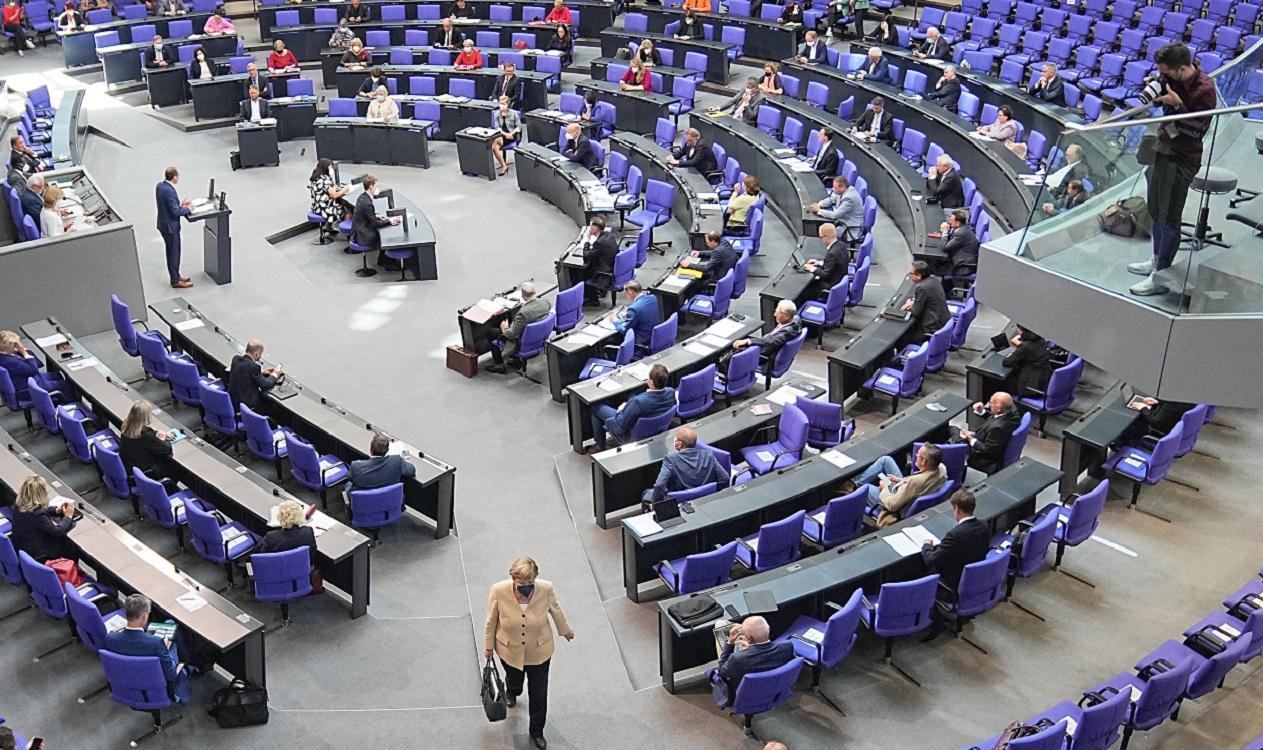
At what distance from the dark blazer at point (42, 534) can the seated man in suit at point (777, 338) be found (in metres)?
6.54

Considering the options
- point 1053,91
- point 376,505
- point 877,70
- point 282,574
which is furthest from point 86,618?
point 877,70

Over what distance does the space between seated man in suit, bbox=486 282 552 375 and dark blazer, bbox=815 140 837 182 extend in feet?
19.8

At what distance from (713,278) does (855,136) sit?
5629mm

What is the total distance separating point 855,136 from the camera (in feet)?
63.6

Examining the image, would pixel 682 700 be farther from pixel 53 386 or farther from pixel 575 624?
pixel 53 386

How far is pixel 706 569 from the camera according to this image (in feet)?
31.4

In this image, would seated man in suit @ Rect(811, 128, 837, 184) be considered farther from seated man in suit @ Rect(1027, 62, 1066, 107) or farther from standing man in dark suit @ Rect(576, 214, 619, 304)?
standing man in dark suit @ Rect(576, 214, 619, 304)

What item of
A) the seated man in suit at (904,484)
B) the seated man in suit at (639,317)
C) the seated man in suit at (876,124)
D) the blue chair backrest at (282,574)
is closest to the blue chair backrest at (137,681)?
the blue chair backrest at (282,574)

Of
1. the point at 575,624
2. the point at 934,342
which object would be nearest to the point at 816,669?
the point at 575,624

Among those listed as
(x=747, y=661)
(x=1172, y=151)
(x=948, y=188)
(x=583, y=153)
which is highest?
(x=1172, y=151)

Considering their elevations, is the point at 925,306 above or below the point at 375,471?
above

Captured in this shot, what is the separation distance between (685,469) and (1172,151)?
463 cm

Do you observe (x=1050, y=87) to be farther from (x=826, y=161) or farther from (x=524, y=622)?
(x=524, y=622)

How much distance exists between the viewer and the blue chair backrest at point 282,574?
9.30 meters
